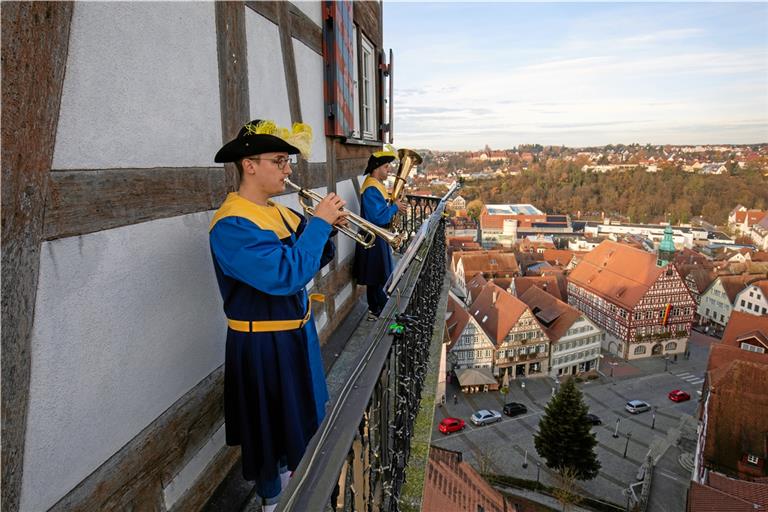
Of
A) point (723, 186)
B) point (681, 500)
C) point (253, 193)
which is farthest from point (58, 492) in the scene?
point (723, 186)

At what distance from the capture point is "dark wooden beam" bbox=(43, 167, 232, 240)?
1696 millimetres

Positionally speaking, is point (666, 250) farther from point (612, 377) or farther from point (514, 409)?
point (514, 409)

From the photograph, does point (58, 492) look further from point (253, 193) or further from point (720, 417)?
point (720, 417)

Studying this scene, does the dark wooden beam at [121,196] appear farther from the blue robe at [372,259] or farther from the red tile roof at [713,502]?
the red tile roof at [713,502]

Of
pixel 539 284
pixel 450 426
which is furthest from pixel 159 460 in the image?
pixel 539 284

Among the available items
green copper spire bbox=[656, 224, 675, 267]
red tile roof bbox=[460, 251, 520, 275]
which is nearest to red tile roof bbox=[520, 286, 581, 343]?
green copper spire bbox=[656, 224, 675, 267]

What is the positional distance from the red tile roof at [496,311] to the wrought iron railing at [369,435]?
30851 mm

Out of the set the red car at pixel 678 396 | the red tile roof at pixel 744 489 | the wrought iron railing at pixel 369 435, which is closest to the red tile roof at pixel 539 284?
the red car at pixel 678 396

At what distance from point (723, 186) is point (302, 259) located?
115 m

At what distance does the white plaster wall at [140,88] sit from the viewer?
1768mm

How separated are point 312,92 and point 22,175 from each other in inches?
143

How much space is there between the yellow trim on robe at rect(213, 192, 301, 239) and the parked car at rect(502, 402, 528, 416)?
28.5 metres

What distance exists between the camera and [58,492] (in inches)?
69.9

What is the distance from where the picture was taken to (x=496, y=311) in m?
34.9
